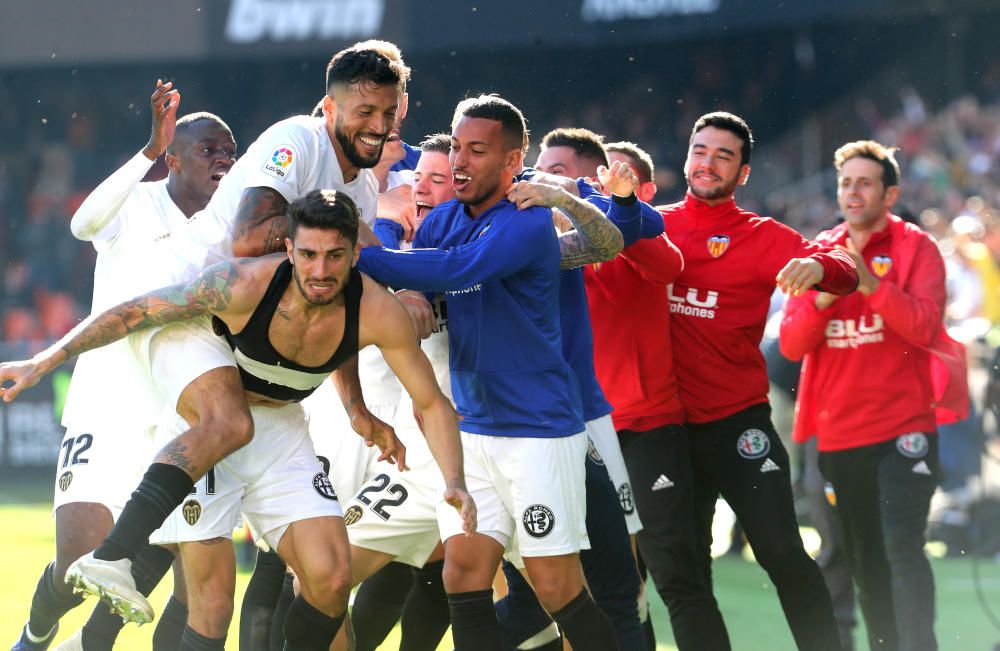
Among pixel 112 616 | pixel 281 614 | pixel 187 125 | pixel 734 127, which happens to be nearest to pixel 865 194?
pixel 734 127

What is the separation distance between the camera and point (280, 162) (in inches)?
194

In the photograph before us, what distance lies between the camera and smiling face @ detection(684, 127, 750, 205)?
241 inches

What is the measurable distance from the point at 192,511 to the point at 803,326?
121 inches

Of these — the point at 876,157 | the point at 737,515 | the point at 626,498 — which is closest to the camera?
the point at 626,498

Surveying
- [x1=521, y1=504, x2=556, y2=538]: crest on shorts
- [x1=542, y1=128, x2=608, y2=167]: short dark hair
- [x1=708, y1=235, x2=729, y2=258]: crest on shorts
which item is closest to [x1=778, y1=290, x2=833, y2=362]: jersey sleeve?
[x1=708, y1=235, x2=729, y2=258]: crest on shorts

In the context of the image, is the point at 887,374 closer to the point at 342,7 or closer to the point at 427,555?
the point at 427,555

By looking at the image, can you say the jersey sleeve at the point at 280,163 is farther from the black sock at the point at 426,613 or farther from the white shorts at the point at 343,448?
the black sock at the point at 426,613

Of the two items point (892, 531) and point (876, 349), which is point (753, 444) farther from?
point (876, 349)

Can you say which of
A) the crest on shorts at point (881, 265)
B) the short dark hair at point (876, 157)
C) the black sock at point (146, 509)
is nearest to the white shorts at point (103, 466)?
the black sock at point (146, 509)

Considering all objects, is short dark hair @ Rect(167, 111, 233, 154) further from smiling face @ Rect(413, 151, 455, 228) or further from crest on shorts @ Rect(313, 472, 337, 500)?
crest on shorts @ Rect(313, 472, 337, 500)

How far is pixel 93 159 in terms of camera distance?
2014cm

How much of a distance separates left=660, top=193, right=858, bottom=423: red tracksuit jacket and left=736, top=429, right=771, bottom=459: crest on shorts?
0.13 metres

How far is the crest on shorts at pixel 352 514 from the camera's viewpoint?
537 cm

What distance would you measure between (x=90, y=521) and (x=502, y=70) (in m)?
15.8
